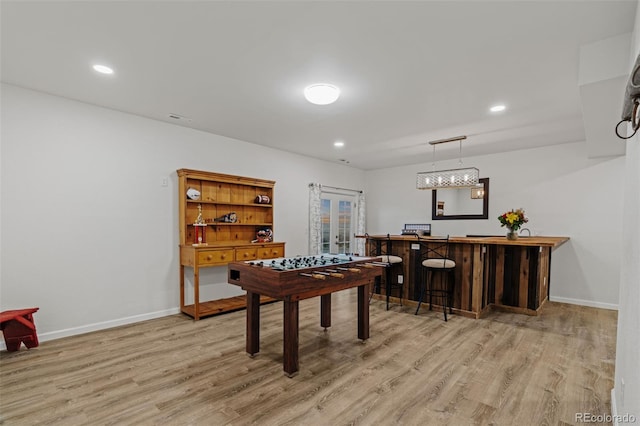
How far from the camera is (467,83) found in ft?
9.55

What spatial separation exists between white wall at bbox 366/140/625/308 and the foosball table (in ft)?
10.7

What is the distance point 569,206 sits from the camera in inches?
197

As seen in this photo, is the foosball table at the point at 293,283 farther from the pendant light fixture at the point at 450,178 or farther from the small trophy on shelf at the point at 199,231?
the pendant light fixture at the point at 450,178

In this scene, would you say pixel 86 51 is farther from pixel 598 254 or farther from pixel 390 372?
pixel 598 254

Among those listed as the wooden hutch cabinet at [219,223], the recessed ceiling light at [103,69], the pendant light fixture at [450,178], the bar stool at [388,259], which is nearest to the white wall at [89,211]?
the wooden hutch cabinet at [219,223]

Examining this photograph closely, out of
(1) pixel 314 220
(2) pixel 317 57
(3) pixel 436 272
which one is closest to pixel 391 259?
(3) pixel 436 272

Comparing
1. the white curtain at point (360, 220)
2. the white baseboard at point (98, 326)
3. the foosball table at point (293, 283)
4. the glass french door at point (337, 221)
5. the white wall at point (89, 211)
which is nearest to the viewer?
the foosball table at point (293, 283)

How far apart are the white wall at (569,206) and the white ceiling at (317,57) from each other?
44.5 inches

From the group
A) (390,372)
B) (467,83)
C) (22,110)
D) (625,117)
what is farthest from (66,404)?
(467,83)

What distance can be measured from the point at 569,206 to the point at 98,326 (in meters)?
7.00

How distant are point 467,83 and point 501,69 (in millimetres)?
317

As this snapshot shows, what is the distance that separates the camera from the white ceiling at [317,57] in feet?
6.41

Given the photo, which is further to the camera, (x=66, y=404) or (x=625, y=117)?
(x=66, y=404)

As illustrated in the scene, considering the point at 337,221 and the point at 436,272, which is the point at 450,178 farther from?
the point at 337,221
